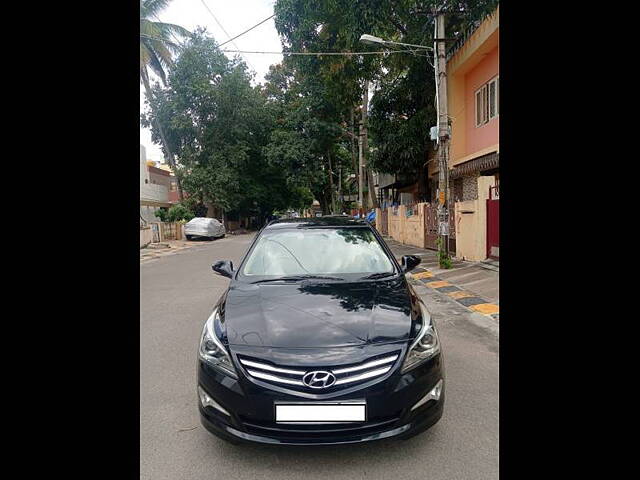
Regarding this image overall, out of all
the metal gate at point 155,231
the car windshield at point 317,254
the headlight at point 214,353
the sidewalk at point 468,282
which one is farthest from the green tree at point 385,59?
the metal gate at point 155,231

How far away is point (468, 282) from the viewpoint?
339 inches

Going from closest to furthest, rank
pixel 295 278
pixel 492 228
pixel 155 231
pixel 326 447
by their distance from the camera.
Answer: pixel 326 447 → pixel 295 278 → pixel 492 228 → pixel 155 231

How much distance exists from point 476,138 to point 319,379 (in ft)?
46.2

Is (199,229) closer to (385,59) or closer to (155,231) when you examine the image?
(155,231)

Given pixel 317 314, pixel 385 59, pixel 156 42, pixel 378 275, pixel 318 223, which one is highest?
pixel 156 42

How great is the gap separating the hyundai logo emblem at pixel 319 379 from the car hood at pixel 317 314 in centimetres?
18

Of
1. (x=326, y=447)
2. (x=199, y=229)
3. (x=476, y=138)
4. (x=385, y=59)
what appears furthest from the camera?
(x=199, y=229)

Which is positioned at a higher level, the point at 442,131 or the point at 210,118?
the point at 210,118

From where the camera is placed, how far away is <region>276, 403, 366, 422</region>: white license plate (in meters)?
2.24

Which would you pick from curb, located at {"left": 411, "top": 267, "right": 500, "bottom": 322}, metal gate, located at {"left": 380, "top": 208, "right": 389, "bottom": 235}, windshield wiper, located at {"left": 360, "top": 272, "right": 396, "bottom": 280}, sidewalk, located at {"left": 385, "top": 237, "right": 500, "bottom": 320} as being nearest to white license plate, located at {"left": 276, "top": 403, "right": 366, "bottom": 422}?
windshield wiper, located at {"left": 360, "top": 272, "right": 396, "bottom": 280}

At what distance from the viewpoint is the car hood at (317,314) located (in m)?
2.50

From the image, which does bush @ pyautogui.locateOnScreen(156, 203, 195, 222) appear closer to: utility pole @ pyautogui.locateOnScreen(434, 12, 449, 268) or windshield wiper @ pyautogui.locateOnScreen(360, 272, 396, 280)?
utility pole @ pyautogui.locateOnScreen(434, 12, 449, 268)

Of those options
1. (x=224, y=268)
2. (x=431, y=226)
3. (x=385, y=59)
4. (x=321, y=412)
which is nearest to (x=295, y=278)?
(x=224, y=268)
